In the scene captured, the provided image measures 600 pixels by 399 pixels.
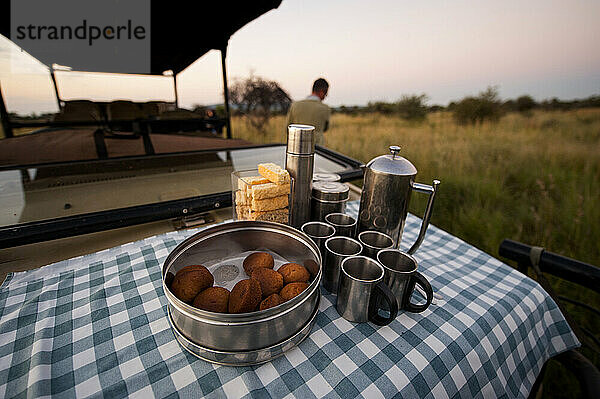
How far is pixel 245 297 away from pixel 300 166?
15.7 inches

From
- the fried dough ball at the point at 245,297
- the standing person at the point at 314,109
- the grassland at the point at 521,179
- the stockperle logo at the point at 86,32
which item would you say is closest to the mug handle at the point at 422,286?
the fried dough ball at the point at 245,297

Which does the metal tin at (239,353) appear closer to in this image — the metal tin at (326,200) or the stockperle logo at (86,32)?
the metal tin at (326,200)

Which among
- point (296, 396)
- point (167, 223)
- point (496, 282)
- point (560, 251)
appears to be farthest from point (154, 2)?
point (560, 251)

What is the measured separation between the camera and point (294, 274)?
1.84 ft

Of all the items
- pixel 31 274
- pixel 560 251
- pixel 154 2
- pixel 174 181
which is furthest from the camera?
pixel 560 251

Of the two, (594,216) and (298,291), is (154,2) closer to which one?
(298,291)

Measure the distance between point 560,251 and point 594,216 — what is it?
588 mm

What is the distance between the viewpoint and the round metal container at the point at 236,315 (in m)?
0.41

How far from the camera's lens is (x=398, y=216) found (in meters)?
0.72

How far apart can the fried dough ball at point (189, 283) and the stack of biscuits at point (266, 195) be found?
24 centimetres

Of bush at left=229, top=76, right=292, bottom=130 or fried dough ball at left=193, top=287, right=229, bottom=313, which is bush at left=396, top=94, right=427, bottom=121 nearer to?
bush at left=229, top=76, right=292, bottom=130

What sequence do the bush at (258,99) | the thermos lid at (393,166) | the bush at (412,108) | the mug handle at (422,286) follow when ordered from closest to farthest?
the mug handle at (422,286), the thermos lid at (393,166), the bush at (258,99), the bush at (412,108)

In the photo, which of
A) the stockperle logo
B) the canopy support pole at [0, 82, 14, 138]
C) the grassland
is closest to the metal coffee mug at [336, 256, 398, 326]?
the grassland

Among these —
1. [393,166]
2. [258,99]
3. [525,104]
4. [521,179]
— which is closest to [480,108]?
[525,104]
